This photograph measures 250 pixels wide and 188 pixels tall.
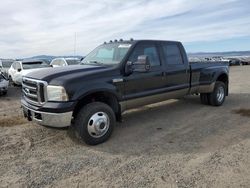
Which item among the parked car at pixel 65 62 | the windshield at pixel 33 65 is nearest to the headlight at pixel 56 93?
the windshield at pixel 33 65

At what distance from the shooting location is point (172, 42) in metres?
7.29

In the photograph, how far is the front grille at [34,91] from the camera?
5098 millimetres

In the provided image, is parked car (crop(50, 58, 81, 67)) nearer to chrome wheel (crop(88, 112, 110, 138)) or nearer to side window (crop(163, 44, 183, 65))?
side window (crop(163, 44, 183, 65))

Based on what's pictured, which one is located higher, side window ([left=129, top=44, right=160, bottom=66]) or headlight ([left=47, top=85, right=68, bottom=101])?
side window ([left=129, top=44, right=160, bottom=66])

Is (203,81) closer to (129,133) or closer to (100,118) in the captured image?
(129,133)

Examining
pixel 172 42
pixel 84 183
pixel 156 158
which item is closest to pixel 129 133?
pixel 156 158

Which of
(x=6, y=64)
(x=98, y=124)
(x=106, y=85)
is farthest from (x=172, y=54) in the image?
(x=6, y=64)

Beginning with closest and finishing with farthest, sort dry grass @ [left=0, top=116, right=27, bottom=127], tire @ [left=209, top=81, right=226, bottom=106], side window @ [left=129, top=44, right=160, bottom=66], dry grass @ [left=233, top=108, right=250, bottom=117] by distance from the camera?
side window @ [left=129, top=44, right=160, bottom=66]
dry grass @ [left=0, top=116, right=27, bottom=127]
dry grass @ [left=233, top=108, right=250, bottom=117]
tire @ [left=209, top=81, right=226, bottom=106]

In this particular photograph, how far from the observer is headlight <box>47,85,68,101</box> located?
193 inches

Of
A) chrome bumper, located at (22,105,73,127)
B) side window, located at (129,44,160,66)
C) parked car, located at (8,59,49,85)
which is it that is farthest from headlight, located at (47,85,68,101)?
parked car, located at (8,59,49,85)

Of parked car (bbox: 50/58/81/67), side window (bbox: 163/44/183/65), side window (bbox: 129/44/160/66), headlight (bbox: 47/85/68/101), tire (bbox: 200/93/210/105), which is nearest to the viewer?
headlight (bbox: 47/85/68/101)

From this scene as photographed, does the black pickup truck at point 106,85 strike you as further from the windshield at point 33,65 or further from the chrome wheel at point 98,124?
the windshield at point 33,65

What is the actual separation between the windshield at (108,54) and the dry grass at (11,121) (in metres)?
2.16

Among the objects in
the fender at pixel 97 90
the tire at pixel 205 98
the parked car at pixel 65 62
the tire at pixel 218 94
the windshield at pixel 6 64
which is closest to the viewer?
the fender at pixel 97 90
